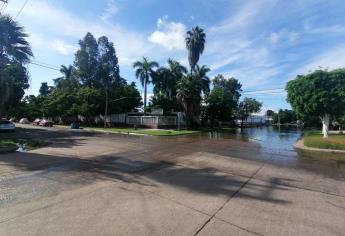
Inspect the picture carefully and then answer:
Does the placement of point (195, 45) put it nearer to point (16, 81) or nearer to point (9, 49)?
point (16, 81)

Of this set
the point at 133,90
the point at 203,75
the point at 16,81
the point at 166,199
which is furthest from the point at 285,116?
the point at 166,199

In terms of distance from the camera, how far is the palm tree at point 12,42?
58.9ft

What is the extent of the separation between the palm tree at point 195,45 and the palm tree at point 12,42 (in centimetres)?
3469

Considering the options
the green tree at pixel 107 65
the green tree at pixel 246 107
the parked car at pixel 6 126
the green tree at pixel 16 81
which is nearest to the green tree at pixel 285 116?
the green tree at pixel 246 107

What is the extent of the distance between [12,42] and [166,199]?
716 inches

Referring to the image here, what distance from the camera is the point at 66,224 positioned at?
4.68 meters

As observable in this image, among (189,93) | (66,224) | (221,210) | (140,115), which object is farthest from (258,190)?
(140,115)

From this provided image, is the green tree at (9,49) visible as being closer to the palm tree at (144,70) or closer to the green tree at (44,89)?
the palm tree at (144,70)

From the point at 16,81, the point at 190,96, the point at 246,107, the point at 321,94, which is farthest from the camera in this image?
the point at 246,107

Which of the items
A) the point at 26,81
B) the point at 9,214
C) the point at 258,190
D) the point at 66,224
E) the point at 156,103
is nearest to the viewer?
the point at 66,224

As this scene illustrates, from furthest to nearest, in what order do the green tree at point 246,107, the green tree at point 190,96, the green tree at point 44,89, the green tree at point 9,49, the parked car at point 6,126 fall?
the green tree at point 44,89
the green tree at point 246,107
the green tree at point 190,96
the parked car at point 6,126
the green tree at point 9,49

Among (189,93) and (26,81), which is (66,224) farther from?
(189,93)

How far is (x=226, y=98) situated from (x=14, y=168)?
52.3 m

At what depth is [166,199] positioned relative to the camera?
625cm
